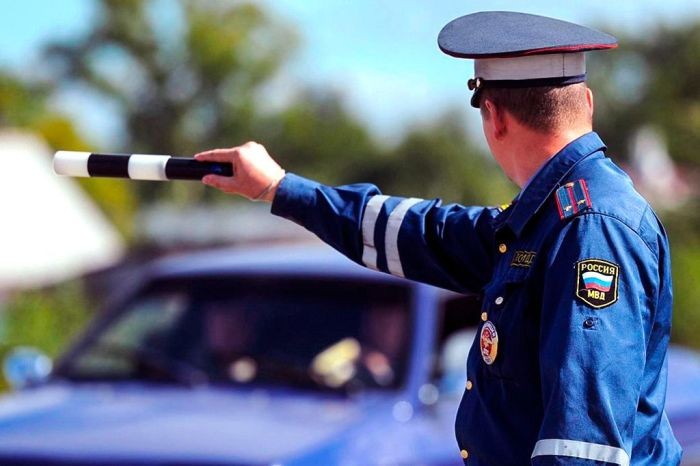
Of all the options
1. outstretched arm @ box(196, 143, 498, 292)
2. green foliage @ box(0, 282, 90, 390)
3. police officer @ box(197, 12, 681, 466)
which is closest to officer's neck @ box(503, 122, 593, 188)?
police officer @ box(197, 12, 681, 466)

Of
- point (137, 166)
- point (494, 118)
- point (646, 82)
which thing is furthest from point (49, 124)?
point (494, 118)

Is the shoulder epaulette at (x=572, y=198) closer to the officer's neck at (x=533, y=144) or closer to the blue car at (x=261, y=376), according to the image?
the officer's neck at (x=533, y=144)

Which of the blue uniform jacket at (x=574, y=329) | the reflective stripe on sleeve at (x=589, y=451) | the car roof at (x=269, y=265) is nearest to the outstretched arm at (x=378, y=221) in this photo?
the blue uniform jacket at (x=574, y=329)

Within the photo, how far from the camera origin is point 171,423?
14.4 feet

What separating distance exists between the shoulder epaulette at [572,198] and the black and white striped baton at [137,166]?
78cm

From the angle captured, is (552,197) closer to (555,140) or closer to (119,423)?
(555,140)

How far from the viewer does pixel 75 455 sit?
4117mm

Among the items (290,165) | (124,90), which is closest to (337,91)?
(290,165)

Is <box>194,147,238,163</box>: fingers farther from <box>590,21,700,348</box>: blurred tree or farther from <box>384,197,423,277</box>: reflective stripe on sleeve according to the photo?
<box>590,21,700,348</box>: blurred tree

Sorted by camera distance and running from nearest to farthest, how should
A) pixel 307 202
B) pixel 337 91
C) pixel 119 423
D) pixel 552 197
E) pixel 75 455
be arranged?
pixel 552 197 < pixel 307 202 < pixel 75 455 < pixel 119 423 < pixel 337 91

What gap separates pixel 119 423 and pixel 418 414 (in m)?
1.04

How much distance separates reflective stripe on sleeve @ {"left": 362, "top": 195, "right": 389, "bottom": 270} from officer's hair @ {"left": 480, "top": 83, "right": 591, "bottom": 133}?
20.2 inches

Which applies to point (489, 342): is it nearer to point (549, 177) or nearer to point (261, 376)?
point (549, 177)

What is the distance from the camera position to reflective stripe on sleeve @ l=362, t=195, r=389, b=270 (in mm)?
2799
